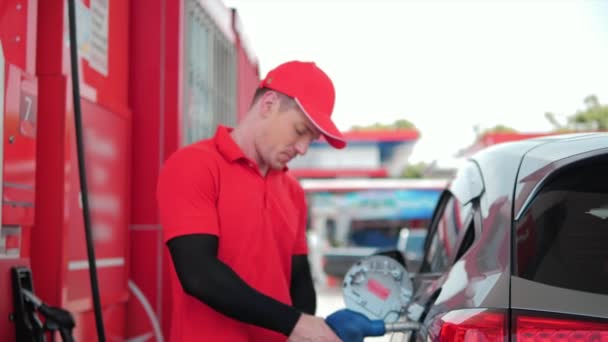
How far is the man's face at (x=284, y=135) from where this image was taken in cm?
244

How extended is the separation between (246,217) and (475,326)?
2.97ft

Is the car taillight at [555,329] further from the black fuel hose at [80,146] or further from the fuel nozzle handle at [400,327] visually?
the black fuel hose at [80,146]

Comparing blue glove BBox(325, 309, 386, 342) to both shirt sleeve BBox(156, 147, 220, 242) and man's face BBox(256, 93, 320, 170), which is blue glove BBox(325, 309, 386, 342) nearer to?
shirt sleeve BBox(156, 147, 220, 242)

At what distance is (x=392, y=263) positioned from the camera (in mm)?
2482

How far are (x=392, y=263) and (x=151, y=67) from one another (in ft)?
7.36

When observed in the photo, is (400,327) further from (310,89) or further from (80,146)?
(80,146)

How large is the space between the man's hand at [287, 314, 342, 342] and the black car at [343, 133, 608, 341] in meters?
0.26

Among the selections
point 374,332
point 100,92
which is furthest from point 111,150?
point 374,332

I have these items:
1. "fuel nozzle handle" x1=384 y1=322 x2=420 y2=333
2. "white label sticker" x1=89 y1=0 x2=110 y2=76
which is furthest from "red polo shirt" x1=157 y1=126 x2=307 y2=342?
"white label sticker" x1=89 y1=0 x2=110 y2=76

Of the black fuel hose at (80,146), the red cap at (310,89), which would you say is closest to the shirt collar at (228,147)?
the red cap at (310,89)

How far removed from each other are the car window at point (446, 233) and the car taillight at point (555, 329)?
0.78 metres

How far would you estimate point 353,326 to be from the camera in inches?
83.5

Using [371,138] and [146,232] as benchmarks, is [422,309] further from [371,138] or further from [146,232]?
[371,138]

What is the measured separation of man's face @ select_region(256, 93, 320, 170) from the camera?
8.00 ft
